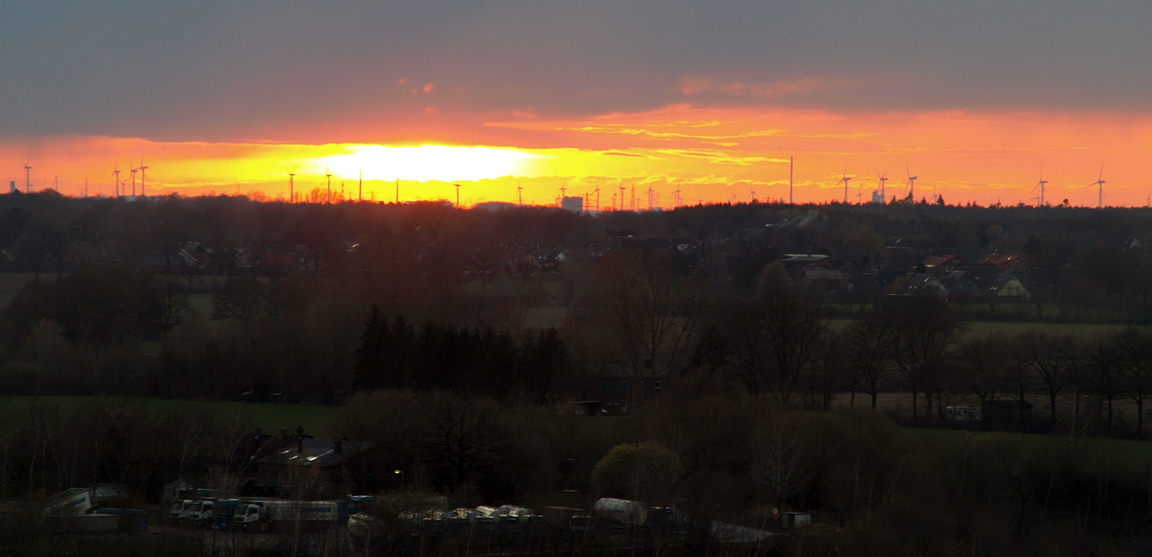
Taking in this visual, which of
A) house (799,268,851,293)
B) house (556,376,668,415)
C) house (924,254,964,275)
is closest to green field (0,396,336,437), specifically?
house (556,376,668,415)

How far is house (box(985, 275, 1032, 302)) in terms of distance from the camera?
2633 inches

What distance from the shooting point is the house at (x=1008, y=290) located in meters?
66.9

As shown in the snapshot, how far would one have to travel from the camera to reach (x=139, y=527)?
2355 centimetres

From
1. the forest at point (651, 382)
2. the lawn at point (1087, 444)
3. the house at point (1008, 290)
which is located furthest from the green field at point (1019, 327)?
the lawn at point (1087, 444)

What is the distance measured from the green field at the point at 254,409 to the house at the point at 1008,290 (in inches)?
1767

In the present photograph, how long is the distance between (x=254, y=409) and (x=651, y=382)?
1586 centimetres

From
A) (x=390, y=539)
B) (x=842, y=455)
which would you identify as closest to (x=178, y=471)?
(x=390, y=539)

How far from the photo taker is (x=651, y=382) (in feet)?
142

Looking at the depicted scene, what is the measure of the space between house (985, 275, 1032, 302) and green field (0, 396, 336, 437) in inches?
1767

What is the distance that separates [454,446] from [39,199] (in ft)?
356

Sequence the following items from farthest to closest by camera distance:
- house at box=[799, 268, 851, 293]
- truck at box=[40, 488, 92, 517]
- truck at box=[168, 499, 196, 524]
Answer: house at box=[799, 268, 851, 293] → truck at box=[168, 499, 196, 524] → truck at box=[40, 488, 92, 517]

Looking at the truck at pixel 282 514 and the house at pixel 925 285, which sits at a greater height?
the house at pixel 925 285

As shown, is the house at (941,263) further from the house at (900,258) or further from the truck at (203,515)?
the truck at (203,515)

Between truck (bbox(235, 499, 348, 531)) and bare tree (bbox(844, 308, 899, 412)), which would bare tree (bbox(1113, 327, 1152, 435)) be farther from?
truck (bbox(235, 499, 348, 531))
